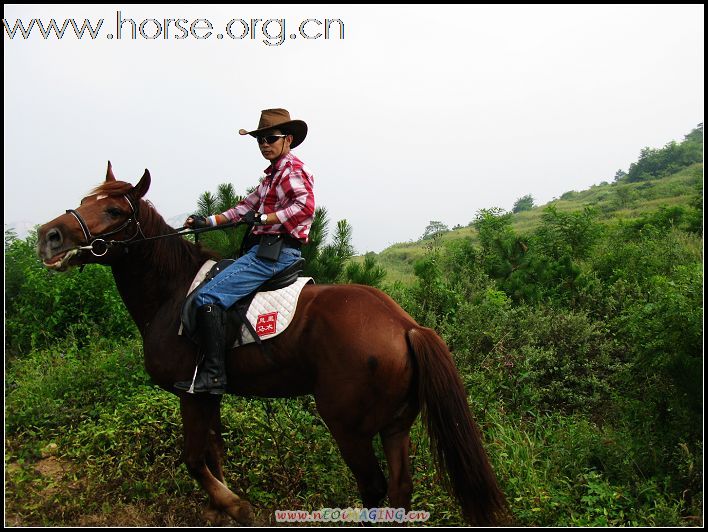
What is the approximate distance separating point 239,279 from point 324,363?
34.5 inches

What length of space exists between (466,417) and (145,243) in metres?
2.63

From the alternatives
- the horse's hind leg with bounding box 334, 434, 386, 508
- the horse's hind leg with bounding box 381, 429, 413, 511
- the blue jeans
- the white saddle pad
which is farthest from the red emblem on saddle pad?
the horse's hind leg with bounding box 381, 429, 413, 511

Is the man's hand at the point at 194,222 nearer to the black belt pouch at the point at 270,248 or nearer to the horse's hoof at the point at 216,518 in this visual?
the black belt pouch at the point at 270,248

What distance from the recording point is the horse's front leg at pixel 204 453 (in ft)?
13.3

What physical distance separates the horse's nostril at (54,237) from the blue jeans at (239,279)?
3.21 ft

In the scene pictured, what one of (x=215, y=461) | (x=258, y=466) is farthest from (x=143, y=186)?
(x=258, y=466)

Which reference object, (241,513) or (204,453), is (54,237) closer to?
(204,453)

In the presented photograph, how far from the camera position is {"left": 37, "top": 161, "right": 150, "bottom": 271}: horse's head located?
3.81m

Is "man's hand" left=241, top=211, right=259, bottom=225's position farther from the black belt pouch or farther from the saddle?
the saddle

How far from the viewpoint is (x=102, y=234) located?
13.2ft

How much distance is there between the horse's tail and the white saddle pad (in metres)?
0.85

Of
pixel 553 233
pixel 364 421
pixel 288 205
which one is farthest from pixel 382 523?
pixel 553 233

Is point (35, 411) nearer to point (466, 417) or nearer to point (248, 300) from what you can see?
point (248, 300)

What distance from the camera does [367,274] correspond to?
7.20 m
